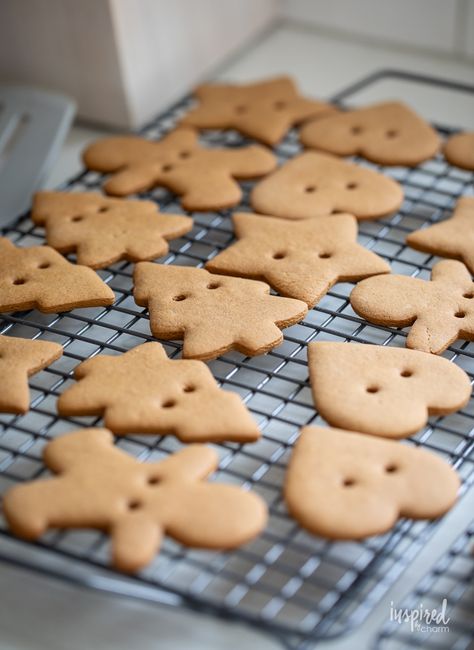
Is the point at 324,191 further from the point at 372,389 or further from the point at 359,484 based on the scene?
the point at 359,484

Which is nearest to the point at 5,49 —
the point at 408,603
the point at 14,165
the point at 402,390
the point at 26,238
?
the point at 14,165

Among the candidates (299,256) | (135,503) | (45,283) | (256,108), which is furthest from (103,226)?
(135,503)

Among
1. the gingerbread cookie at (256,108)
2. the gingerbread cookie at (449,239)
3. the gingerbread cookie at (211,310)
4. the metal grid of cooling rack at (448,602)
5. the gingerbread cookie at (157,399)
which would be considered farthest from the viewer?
the gingerbread cookie at (256,108)

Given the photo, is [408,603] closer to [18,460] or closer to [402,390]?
[402,390]

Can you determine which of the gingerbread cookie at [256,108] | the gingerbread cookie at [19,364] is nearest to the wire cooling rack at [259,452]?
the gingerbread cookie at [19,364]

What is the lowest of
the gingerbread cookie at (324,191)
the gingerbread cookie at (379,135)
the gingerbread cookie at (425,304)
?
the gingerbread cookie at (425,304)

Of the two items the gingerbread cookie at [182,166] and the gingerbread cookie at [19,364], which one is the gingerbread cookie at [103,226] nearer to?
the gingerbread cookie at [182,166]

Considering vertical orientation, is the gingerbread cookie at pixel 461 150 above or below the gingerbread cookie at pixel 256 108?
below

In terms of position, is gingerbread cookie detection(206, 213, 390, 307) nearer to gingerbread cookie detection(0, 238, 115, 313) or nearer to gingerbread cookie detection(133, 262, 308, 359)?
gingerbread cookie detection(133, 262, 308, 359)

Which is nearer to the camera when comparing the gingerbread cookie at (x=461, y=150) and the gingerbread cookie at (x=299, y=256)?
the gingerbread cookie at (x=299, y=256)
